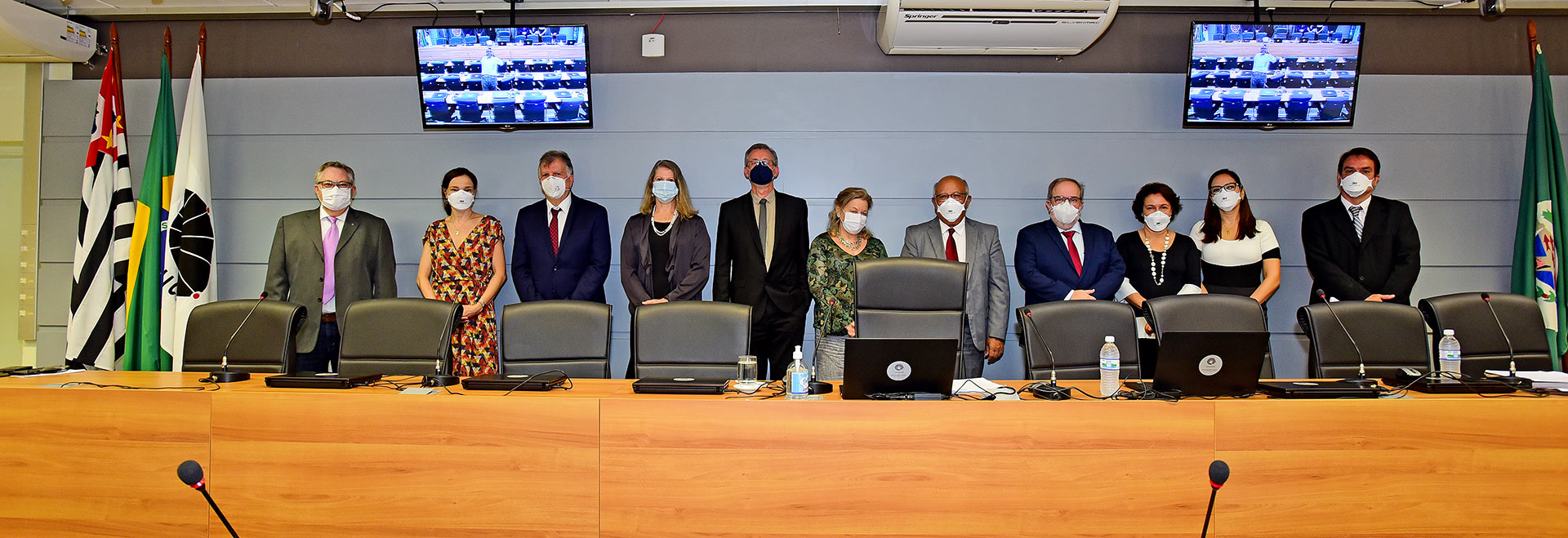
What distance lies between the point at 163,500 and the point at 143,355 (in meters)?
2.95

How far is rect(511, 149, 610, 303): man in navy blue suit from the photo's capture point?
4074mm

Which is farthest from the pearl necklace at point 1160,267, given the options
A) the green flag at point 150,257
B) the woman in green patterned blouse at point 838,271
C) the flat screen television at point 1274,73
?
the green flag at point 150,257

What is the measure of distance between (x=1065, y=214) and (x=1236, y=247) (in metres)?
0.91

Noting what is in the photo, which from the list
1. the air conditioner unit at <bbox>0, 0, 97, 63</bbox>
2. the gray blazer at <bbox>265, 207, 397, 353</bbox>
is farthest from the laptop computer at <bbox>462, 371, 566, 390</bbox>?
the air conditioner unit at <bbox>0, 0, 97, 63</bbox>

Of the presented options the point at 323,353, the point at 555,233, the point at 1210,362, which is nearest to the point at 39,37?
the point at 323,353

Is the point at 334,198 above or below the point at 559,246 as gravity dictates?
above

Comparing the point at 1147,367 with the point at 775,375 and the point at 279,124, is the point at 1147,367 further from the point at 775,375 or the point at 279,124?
the point at 279,124

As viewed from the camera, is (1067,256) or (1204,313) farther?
(1067,256)

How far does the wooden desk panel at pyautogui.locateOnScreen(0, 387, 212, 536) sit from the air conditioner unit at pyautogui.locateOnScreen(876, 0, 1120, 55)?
3397mm

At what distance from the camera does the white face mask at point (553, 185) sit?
411cm

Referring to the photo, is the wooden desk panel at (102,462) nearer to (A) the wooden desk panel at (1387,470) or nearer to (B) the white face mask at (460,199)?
(B) the white face mask at (460,199)

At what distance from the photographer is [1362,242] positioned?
4.05m

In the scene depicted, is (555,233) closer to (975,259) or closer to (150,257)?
(975,259)

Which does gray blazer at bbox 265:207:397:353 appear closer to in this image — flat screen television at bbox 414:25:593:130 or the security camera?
flat screen television at bbox 414:25:593:130
